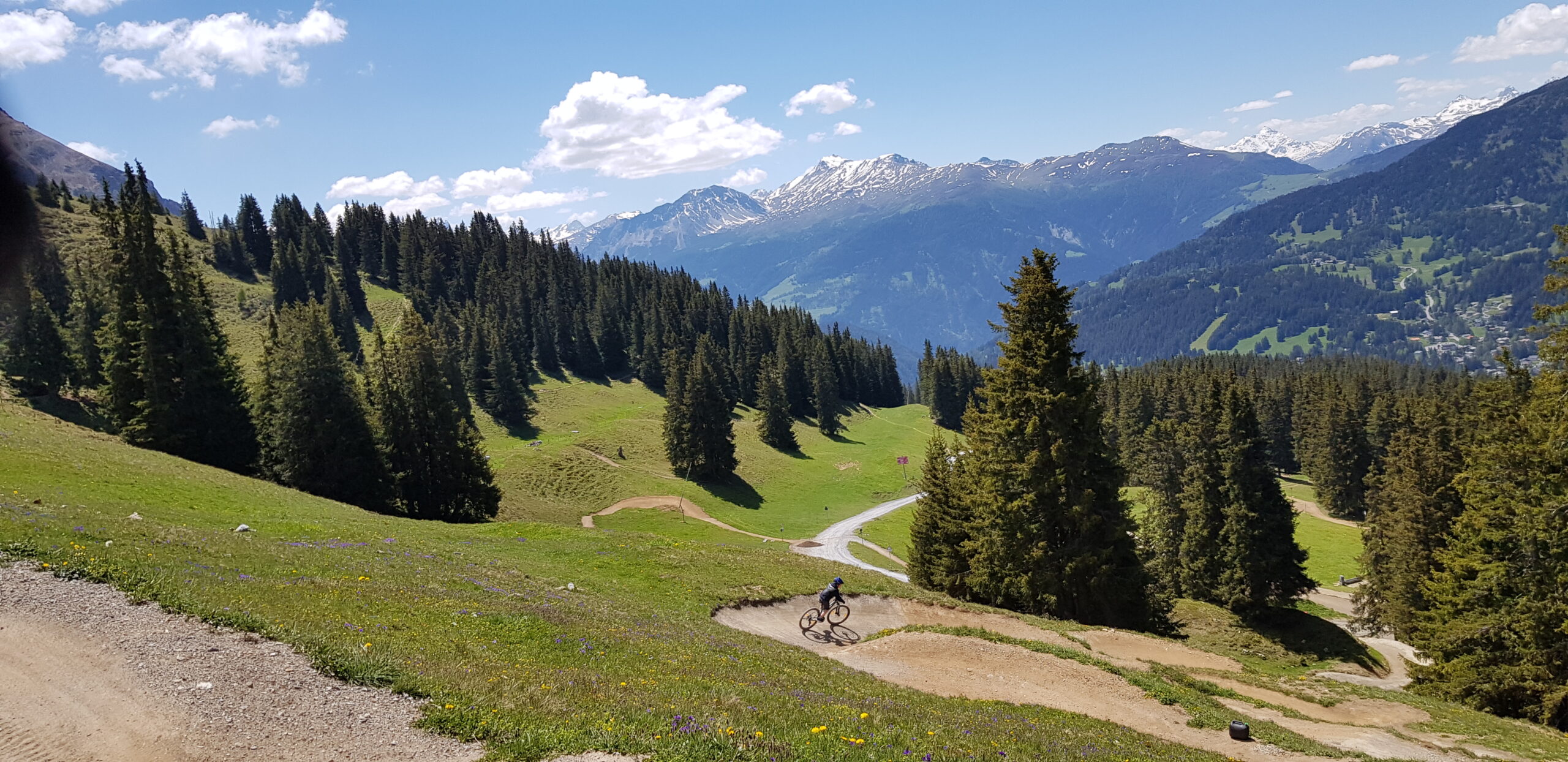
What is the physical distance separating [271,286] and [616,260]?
7621 centimetres

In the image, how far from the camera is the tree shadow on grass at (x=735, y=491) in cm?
8644

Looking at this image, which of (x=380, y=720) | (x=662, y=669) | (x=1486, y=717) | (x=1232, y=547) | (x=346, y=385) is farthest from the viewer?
(x=346, y=385)

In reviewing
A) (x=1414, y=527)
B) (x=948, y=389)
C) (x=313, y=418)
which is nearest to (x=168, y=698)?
(x=313, y=418)

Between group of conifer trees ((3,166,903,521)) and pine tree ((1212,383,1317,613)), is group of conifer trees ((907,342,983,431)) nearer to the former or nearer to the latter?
group of conifer trees ((3,166,903,521))

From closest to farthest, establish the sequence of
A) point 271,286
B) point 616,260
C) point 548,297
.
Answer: point 271,286
point 548,297
point 616,260

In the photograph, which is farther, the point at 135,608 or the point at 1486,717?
the point at 1486,717

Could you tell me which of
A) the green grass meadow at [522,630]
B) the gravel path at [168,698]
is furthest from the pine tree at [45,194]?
the gravel path at [168,698]

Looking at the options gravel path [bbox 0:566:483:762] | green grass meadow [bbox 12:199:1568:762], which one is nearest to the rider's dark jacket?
green grass meadow [bbox 12:199:1568:762]

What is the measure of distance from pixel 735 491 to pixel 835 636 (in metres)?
63.5

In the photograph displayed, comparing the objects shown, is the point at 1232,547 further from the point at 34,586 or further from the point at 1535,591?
the point at 34,586

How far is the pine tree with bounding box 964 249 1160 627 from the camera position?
32.0m

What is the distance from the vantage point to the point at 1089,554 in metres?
31.5

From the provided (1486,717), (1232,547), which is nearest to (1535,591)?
(1486,717)

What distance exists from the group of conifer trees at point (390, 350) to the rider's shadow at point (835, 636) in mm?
39916
